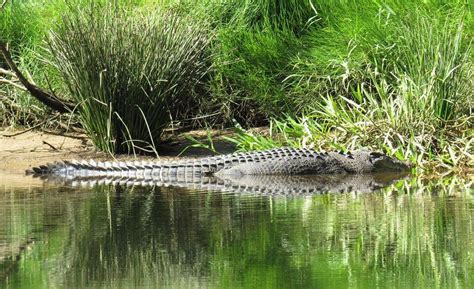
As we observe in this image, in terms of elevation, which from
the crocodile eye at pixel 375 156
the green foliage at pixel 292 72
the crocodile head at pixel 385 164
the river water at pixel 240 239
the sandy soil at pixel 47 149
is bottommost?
the river water at pixel 240 239

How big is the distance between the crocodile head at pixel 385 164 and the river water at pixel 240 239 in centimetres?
136

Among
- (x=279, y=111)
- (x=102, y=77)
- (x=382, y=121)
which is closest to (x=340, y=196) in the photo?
(x=382, y=121)

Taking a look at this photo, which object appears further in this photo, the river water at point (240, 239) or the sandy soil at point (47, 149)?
the sandy soil at point (47, 149)

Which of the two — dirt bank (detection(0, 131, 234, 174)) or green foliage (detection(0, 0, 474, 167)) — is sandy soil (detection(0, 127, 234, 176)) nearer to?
dirt bank (detection(0, 131, 234, 174))

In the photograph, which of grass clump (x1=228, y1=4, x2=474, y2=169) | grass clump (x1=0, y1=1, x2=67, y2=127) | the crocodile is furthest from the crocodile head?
grass clump (x1=0, y1=1, x2=67, y2=127)

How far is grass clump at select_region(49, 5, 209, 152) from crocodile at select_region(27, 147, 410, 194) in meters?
0.65

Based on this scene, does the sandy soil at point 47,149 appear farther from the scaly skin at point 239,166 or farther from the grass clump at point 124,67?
the scaly skin at point 239,166

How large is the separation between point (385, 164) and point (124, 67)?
9.02ft

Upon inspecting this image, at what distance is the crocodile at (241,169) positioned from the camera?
33.4 feet

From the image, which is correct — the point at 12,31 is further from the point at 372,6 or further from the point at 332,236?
the point at 332,236

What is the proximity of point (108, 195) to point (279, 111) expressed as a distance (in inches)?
184

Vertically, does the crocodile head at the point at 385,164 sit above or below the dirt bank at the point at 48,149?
below

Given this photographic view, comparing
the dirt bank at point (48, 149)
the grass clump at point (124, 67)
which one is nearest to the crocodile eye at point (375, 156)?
the grass clump at point (124, 67)

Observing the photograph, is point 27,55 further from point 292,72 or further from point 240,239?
point 240,239
